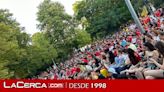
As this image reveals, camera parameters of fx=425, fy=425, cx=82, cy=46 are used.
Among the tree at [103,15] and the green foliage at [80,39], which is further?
the green foliage at [80,39]

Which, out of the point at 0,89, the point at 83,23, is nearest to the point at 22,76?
the point at 83,23

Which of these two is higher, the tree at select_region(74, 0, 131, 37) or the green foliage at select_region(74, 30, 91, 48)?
the tree at select_region(74, 0, 131, 37)

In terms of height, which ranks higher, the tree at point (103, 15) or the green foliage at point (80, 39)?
the tree at point (103, 15)

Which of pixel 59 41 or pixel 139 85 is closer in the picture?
pixel 139 85

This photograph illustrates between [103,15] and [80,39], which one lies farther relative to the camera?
[80,39]

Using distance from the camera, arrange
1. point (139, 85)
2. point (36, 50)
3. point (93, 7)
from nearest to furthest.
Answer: point (139, 85) → point (36, 50) → point (93, 7)

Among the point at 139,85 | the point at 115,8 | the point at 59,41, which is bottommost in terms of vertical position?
the point at 139,85

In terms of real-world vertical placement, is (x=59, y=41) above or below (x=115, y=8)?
below

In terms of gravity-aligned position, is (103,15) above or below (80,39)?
above

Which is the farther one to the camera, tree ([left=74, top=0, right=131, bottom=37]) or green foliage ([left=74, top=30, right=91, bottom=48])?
green foliage ([left=74, top=30, right=91, bottom=48])

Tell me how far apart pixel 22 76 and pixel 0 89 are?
4787 cm

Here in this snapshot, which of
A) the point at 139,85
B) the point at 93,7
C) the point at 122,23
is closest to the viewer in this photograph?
the point at 139,85

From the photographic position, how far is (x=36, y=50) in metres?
61.6

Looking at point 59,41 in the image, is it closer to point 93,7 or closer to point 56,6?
point 56,6
